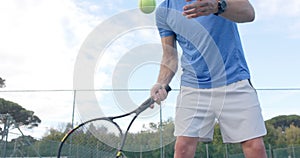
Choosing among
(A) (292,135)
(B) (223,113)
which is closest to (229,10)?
(B) (223,113)

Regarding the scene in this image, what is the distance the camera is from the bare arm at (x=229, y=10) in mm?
1365

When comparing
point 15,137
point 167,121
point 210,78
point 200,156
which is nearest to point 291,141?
point 200,156

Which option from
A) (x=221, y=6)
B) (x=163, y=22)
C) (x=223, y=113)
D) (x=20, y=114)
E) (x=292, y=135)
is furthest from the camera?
(x=292, y=135)

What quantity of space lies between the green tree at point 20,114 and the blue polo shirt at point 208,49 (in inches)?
212

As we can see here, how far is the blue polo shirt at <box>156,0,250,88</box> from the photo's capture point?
1.92m

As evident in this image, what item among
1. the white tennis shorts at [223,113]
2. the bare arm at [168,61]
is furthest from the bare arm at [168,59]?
the white tennis shorts at [223,113]

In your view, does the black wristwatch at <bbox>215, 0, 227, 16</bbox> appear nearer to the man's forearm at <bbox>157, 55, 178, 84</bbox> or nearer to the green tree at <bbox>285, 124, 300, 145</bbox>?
the man's forearm at <bbox>157, 55, 178, 84</bbox>

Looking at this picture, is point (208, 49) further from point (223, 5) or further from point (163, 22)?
point (223, 5)

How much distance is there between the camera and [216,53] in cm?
195

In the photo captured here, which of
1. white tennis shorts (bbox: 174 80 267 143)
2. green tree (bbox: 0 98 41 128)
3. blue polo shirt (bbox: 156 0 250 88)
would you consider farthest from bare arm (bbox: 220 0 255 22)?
green tree (bbox: 0 98 41 128)

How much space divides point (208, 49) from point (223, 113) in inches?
13.5

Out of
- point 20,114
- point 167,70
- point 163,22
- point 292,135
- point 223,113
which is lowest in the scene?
point 223,113

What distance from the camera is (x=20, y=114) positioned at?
32.2 feet

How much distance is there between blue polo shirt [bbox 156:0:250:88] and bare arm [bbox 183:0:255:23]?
11.3 inches
